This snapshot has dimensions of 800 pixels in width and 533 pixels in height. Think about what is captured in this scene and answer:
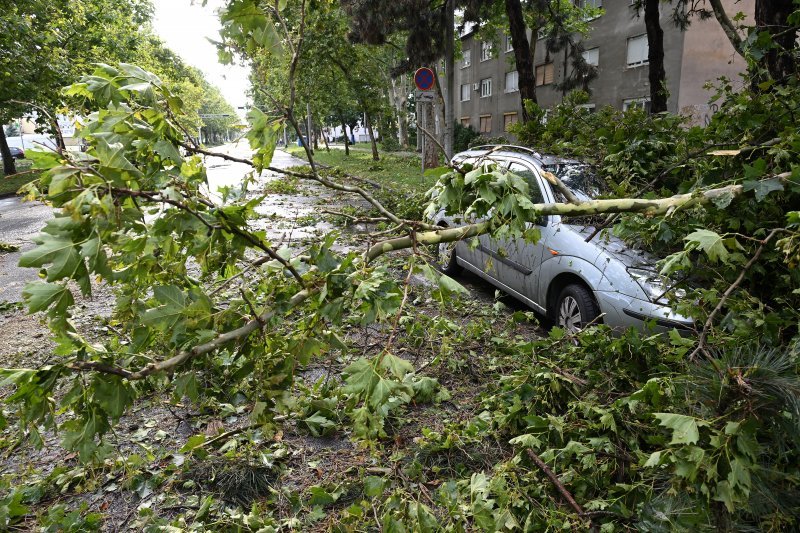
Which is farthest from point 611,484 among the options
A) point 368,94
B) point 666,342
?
point 368,94

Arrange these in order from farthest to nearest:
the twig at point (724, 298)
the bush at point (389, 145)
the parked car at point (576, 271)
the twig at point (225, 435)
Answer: the bush at point (389, 145) → the parked car at point (576, 271) → the twig at point (225, 435) → the twig at point (724, 298)

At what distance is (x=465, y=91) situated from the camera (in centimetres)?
4172

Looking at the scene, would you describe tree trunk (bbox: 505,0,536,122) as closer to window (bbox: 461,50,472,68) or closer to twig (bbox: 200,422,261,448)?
twig (bbox: 200,422,261,448)

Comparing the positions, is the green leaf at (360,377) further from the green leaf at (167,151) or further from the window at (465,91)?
the window at (465,91)

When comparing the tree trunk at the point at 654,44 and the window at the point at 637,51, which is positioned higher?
the window at the point at 637,51

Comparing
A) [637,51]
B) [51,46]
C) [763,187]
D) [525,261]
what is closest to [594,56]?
[637,51]

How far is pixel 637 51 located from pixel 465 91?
725 inches

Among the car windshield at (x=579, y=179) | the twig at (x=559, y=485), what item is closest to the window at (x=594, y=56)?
the car windshield at (x=579, y=179)

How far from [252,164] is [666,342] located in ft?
8.67

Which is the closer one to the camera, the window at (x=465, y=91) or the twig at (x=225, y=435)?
the twig at (x=225, y=435)

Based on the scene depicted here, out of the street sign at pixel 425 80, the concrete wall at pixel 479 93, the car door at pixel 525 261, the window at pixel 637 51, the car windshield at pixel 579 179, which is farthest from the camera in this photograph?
the concrete wall at pixel 479 93

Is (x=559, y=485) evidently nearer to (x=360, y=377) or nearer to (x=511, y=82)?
(x=360, y=377)

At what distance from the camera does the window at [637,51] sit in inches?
958

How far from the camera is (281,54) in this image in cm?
219
